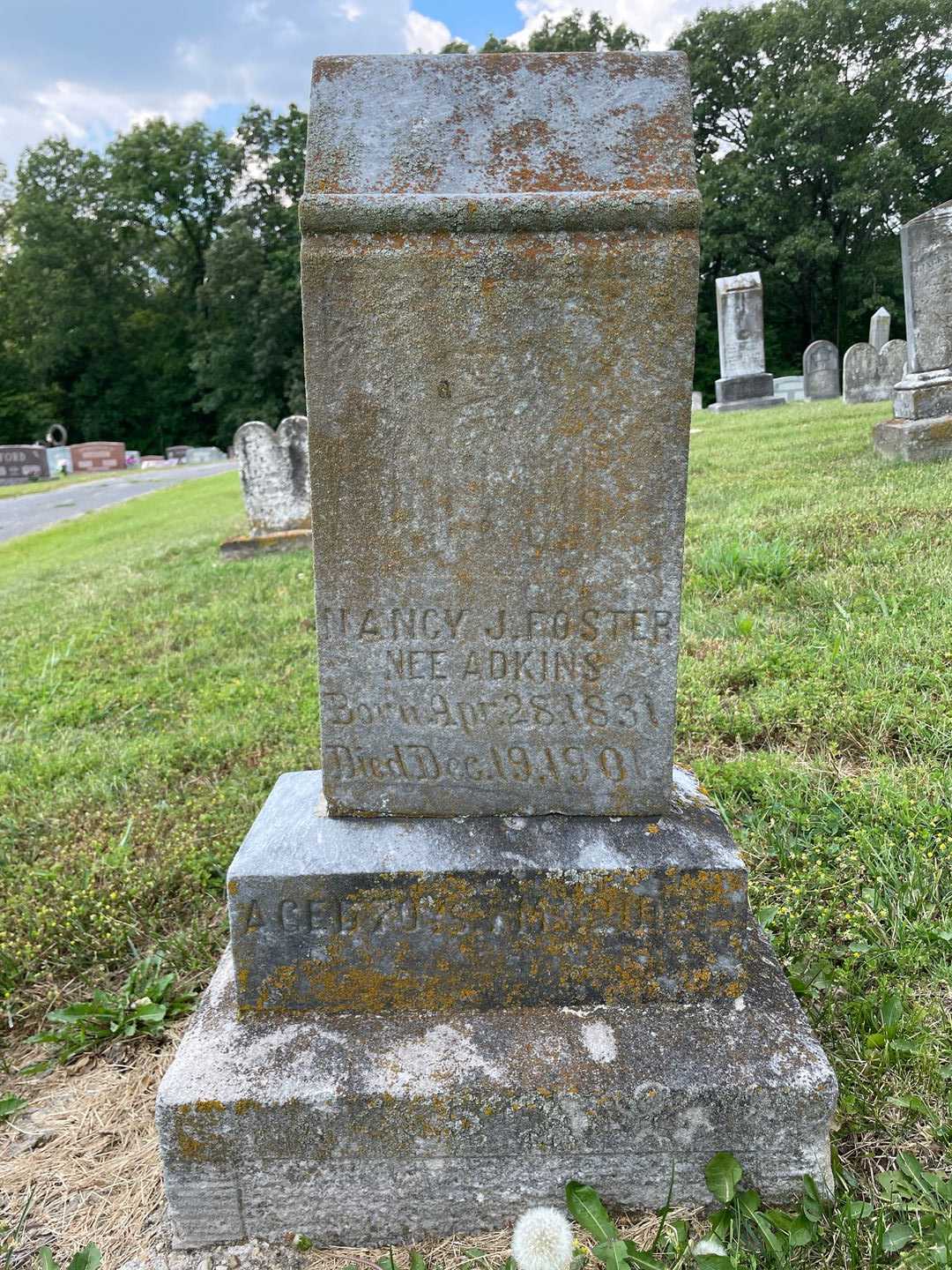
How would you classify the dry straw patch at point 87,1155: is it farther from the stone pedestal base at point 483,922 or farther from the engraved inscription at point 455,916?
the engraved inscription at point 455,916

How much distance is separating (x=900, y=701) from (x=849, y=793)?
0.61 m

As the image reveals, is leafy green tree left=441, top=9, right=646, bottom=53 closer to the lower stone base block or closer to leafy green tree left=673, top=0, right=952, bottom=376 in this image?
leafy green tree left=673, top=0, right=952, bottom=376

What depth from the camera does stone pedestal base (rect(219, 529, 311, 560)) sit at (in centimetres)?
814

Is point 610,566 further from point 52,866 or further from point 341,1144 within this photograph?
point 52,866

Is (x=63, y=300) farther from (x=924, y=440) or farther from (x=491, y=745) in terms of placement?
(x=491, y=745)

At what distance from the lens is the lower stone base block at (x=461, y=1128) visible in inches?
64.2

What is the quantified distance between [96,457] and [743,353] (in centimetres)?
2917

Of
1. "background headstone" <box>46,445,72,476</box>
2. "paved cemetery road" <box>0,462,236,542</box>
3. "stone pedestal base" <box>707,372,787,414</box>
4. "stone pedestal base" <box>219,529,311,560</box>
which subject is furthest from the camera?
"background headstone" <box>46,445,72,476</box>

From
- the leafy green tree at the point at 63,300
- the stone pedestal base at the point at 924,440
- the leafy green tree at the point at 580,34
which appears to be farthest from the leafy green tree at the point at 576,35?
the stone pedestal base at the point at 924,440

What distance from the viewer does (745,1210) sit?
161 cm

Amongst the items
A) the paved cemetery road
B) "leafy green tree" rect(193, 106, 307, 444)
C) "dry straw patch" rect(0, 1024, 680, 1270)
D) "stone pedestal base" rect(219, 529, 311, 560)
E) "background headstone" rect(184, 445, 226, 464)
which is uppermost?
"leafy green tree" rect(193, 106, 307, 444)

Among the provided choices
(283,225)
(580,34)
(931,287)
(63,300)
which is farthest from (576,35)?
(931,287)

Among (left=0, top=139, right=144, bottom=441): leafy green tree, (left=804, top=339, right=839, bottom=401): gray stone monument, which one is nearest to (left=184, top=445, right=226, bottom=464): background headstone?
(left=0, top=139, right=144, bottom=441): leafy green tree

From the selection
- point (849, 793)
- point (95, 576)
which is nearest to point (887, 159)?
point (95, 576)
